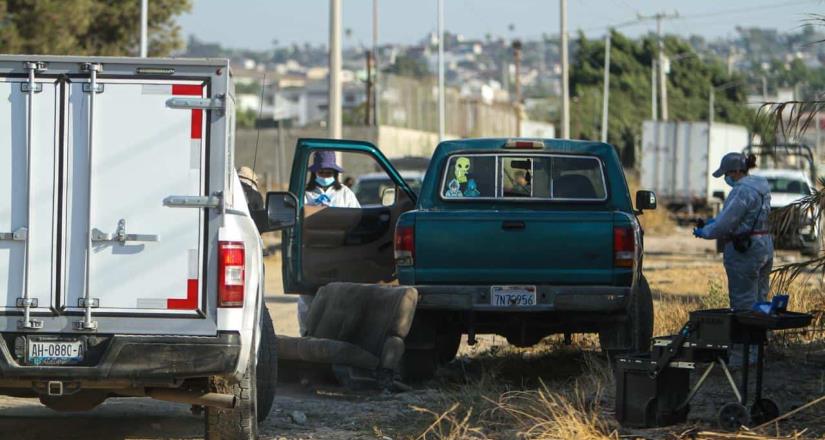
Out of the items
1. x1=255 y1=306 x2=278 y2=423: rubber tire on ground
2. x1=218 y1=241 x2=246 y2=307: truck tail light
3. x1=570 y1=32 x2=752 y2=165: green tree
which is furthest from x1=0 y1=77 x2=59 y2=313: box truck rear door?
x1=570 y1=32 x2=752 y2=165: green tree

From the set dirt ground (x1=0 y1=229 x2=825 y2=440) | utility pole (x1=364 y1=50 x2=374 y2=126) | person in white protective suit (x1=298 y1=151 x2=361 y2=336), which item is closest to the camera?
dirt ground (x1=0 y1=229 x2=825 y2=440)

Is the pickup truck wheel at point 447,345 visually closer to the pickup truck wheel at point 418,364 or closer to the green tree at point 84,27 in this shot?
the pickup truck wheel at point 418,364

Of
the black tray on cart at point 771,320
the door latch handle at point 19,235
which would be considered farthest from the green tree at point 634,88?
the door latch handle at point 19,235

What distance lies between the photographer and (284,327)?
659 inches

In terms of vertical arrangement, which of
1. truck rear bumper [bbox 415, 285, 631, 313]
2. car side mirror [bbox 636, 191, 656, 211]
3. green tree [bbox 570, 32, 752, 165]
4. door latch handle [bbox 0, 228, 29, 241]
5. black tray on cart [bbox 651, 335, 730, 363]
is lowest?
black tray on cart [bbox 651, 335, 730, 363]

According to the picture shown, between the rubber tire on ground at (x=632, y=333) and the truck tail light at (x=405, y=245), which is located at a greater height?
the truck tail light at (x=405, y=245)

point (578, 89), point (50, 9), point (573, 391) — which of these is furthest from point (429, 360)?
point (578, 89)

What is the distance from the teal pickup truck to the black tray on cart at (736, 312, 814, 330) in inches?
111

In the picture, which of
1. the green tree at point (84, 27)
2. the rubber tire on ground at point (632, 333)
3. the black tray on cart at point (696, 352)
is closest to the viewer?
the black tray on cart at point (696, 352)

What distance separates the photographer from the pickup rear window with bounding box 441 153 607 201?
1241cm

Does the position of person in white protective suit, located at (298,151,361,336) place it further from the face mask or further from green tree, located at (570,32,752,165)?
green tree, located at (570,32,752,165)

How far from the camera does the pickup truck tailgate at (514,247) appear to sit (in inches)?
448

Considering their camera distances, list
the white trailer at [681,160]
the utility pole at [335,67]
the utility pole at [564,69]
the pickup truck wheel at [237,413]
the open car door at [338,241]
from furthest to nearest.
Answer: the white trailer at [681,160]
the utility pole at [564,69]
the utility pole at [335,67]
the open car door at [338,241]
the pickup truck wheel at [237,413]

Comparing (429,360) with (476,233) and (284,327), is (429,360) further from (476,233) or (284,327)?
(284,327)
